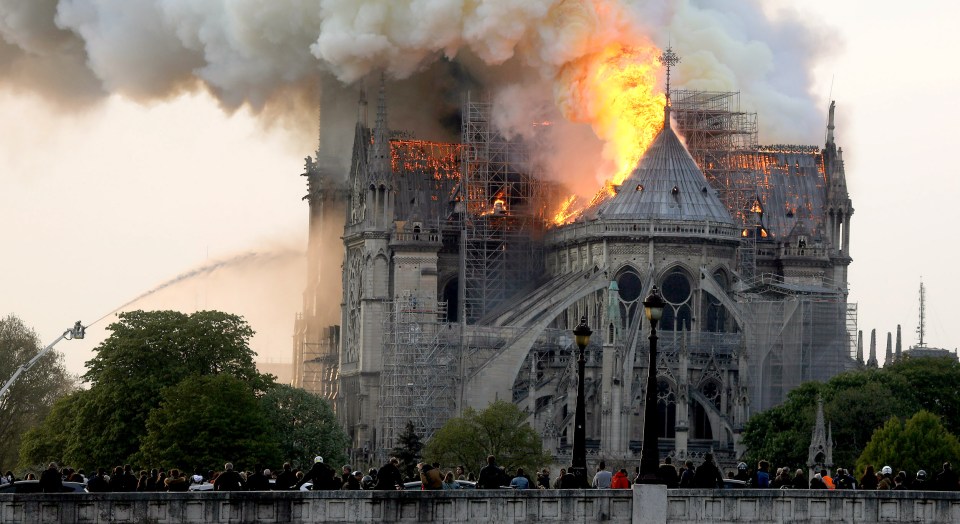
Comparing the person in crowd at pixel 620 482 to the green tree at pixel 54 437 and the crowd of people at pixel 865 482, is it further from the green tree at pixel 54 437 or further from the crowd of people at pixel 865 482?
the green tree at pixel 54 437

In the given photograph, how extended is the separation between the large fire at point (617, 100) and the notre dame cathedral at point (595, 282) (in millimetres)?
930

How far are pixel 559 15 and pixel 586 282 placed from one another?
38.1 feet

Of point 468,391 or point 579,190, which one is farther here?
point 579,190

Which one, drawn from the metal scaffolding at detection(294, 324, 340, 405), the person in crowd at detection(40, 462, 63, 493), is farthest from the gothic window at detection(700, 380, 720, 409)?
the person in crowd at detection(40, 462, 63, 493)

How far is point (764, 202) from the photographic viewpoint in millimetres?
149000

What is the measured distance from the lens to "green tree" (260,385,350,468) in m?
120

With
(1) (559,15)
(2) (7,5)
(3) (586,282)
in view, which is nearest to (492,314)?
(3) (586,282)

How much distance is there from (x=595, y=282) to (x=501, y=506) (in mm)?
70586

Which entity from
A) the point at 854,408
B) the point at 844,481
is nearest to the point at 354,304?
the point at 854,408

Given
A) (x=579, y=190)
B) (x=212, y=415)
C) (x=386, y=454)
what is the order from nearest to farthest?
1. (x=212, y=415)
2. (x=386, y=454)
3. (x=579, y=190)

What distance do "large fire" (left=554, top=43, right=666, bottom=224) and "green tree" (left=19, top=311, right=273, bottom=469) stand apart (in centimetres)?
2398

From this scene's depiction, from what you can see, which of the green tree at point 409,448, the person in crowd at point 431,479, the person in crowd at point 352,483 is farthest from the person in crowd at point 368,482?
the green tree at point 409,448

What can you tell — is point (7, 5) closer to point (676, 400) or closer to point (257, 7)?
point (257, 7)

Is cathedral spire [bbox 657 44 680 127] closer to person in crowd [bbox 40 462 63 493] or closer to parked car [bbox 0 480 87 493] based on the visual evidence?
parked car [bbox 0 480 87 493]
